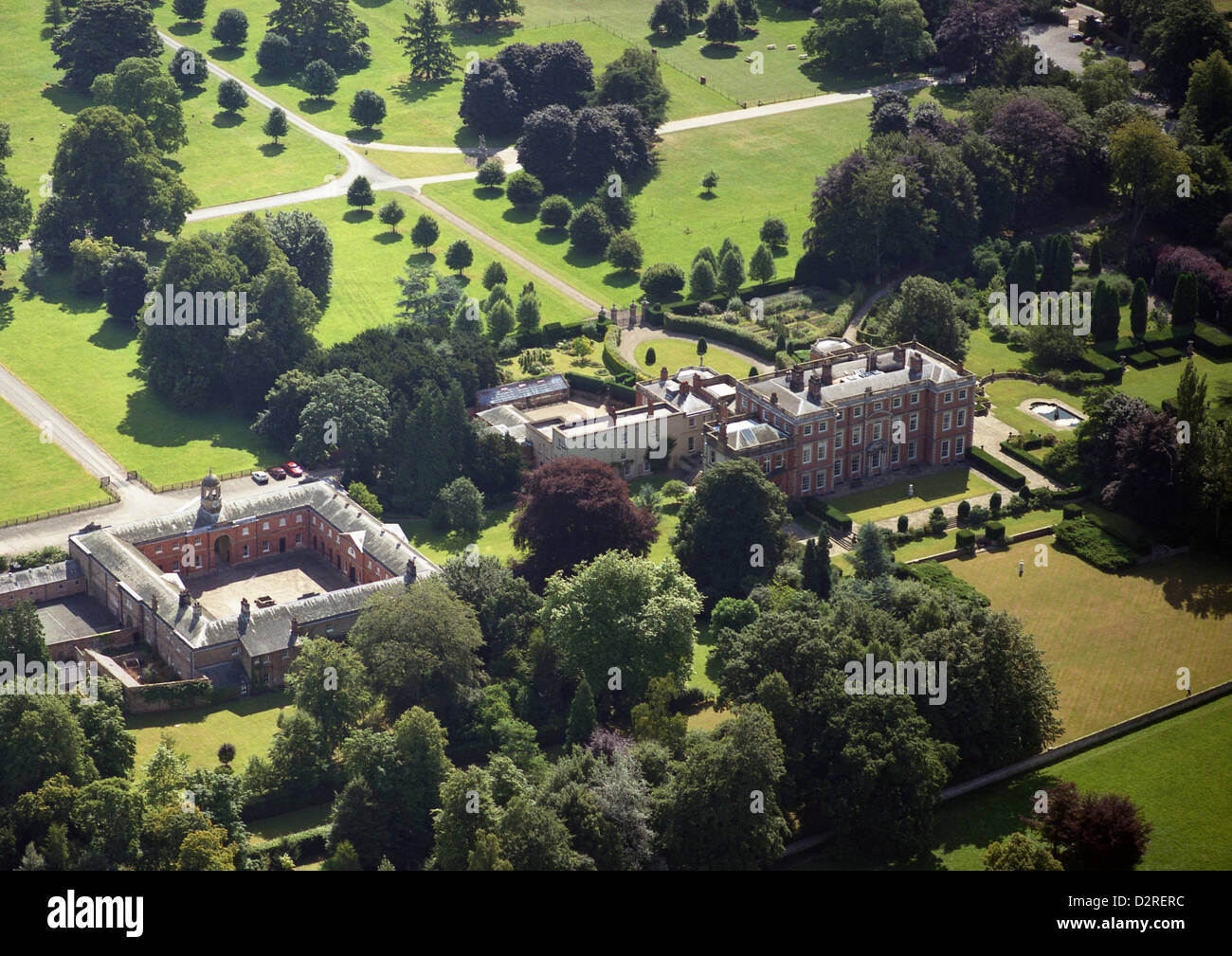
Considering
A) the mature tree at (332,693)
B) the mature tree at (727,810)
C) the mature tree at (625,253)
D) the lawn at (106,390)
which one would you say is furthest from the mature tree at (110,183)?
the mature tree at (727,810)

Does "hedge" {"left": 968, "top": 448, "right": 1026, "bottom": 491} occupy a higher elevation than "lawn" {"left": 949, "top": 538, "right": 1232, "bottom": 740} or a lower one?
higher

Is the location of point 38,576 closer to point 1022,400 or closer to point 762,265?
point 762,265

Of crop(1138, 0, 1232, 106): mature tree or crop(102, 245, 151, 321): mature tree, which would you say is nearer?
crop(102, 245, 151, 321): mature tree

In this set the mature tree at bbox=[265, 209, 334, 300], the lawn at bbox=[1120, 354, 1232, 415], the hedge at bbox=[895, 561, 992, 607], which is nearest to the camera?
the hedge at bbox=[895, 561, 992, 607]

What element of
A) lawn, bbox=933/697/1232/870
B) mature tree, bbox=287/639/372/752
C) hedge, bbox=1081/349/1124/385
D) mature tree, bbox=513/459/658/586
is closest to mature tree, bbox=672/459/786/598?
mature tree, bbox=513/459/658/586

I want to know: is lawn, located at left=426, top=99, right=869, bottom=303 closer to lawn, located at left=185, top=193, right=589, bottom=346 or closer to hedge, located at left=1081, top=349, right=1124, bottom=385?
lawn, located at left=185, top=193, right=589, bottom=346

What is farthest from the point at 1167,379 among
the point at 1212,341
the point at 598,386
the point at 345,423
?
the point at 345,423

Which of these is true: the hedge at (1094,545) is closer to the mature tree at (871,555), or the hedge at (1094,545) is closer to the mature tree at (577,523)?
the mature tree at (871,555)
